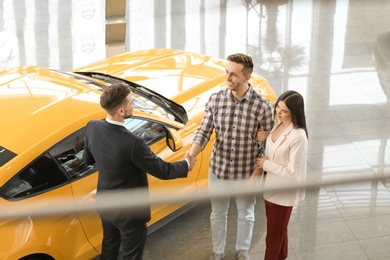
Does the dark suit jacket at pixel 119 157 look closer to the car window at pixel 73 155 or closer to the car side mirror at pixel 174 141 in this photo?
the car window at pixel 73 155

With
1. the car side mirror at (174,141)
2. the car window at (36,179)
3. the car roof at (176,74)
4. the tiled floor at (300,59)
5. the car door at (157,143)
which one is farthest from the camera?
the car roof at (176,74)

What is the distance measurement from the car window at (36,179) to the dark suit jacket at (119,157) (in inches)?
12.2

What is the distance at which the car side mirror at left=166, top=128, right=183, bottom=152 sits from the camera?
184 inches

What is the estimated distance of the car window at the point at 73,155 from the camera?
426cm

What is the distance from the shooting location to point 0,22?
9867 mm

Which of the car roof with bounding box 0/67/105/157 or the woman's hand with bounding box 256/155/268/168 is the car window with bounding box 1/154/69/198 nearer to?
the car roof with bounding box 0/67/105/157

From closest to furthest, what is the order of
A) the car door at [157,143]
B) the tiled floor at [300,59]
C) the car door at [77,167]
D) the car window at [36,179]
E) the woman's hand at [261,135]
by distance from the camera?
1. the car window at [36,179]
2. the car door at [77,167]
3. the woman's hand at [261,135]
4. the car door at [157,143]
5. the tiled floor at [300,59]

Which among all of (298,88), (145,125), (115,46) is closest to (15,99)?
(145,125)

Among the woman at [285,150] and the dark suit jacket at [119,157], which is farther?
the woman at [285,150]

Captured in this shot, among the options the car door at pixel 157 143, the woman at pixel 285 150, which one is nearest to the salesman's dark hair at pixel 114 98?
the car door at pixel 157 143

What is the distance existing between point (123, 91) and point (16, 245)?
110cm

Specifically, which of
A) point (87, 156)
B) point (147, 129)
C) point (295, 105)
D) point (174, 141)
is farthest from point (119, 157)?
point (295, 105)

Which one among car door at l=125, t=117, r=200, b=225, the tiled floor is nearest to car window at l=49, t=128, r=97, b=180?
car door at l=125, t=117, r=200, b=225

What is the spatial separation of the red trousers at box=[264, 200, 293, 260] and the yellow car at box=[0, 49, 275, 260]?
0.60 m
